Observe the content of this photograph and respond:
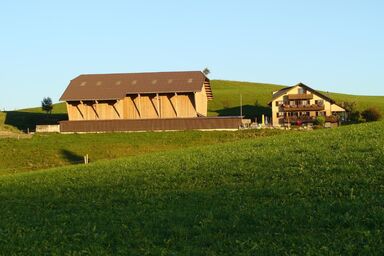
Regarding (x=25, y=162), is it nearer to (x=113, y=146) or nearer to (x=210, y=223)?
(x=113, y=146)

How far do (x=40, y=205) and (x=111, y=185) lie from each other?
2.90m

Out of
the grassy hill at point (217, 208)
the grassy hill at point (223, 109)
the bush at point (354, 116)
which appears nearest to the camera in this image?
the grassy hill at point (217, 208)

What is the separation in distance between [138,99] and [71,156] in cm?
3060

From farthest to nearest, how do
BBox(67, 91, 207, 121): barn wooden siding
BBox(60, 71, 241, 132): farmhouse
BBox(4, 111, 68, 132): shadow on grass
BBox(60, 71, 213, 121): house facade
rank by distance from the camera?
BBox(4, 111, 68, 132): shadow on grass → BBox(67, 91, 207, 121): barn wooden siding → BBox(60, 71, 213, 121): house facade → BBox(60, 71, 241, 132): farmhouse

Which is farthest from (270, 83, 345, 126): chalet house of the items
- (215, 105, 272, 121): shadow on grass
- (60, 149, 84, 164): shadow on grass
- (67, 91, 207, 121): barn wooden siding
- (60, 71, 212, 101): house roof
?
(60, 149, 84, 164): shadow on grass

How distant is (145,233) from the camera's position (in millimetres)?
11094

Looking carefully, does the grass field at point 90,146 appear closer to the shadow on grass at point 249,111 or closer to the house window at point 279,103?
the house window at point 279,103

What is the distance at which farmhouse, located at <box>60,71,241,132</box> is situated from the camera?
244 feet

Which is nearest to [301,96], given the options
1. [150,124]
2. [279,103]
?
[279,103]

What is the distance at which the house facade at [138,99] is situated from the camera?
76.9m

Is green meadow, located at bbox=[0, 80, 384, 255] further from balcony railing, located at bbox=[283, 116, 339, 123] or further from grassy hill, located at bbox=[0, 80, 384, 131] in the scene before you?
grassy hill, located at bbox=[0, 80, 384, 131]

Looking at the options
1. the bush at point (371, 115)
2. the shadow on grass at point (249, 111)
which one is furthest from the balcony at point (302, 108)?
the shadow on grass at point (249, 111)

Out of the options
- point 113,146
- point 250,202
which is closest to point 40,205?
point 250,202

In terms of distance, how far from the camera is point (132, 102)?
79.2 m
